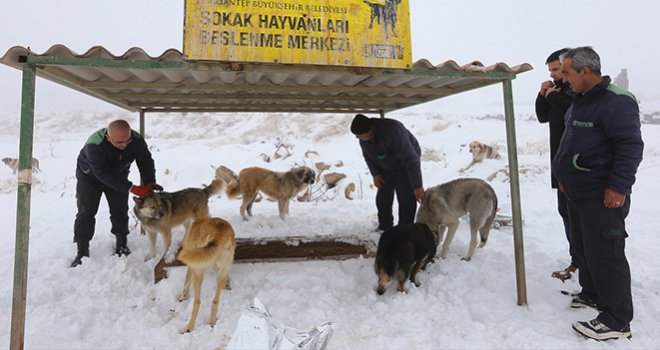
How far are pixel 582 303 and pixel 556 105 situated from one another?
2.07 meters

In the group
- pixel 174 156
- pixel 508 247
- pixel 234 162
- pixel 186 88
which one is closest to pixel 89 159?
pixel 186 88

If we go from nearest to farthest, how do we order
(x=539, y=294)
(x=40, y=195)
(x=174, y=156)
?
(x=539, y=294) → (x=40, y=195) → (x=174, y=156)

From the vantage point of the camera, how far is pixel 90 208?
190 inches

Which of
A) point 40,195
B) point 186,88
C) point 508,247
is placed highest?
point 186,88

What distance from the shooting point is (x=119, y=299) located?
3850 mm

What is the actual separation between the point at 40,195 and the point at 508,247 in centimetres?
1270

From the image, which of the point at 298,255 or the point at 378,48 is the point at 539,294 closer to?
the point at 298,255

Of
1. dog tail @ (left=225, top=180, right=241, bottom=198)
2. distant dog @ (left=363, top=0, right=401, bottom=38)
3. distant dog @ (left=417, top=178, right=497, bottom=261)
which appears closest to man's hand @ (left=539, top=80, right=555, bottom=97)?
distant dog @ (left=417, top=178, right=497, bottom=261)

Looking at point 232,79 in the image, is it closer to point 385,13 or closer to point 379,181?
point 385,13

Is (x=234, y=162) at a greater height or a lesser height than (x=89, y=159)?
greater

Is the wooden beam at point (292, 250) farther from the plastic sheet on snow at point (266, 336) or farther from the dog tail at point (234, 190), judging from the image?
the plastic sheet on snow at point (266, 336)

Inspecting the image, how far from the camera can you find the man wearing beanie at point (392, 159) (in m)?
5.19

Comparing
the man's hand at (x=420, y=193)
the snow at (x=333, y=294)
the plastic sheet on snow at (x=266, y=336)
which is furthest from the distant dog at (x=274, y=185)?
the plastic sheet on snow at (x=266, y=336)

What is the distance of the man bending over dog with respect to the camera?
4.53 metres
